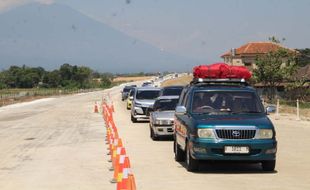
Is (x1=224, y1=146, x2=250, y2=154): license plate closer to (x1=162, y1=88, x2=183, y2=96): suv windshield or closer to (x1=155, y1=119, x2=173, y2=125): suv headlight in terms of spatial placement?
(x1=155, y1=119, x2=173, y2=125): suv headlight

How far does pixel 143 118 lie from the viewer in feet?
99.1

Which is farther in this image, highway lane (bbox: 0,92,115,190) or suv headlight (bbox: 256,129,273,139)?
suv headlight (bbox: 256,129,273,139)

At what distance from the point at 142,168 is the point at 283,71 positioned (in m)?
45.2

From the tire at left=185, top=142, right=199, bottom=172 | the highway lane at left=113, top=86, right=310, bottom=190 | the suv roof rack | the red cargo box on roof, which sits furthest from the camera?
the red cargo box on roof

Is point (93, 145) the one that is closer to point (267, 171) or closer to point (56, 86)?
point (267, 171)

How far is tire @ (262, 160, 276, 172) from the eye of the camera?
12.3 metres

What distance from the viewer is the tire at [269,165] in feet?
40.3

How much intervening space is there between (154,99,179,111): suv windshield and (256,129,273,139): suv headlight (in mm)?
9384

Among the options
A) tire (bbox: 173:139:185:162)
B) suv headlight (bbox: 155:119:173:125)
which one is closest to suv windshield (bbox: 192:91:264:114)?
tire (bbox: 173:139:185:162)

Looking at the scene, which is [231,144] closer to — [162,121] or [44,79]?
[162,121]

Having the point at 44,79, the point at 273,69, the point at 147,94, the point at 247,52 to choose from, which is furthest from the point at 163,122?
the point at 44,79

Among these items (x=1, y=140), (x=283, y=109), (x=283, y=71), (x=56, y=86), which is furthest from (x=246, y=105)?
(x=56, y=86)

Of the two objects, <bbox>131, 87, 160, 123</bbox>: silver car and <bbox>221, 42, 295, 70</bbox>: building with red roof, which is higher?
<bbox>221, 42, 295, 70</bbox>: building with red roof

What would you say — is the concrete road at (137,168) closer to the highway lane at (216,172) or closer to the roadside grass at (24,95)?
the highway lane at (216,172)
